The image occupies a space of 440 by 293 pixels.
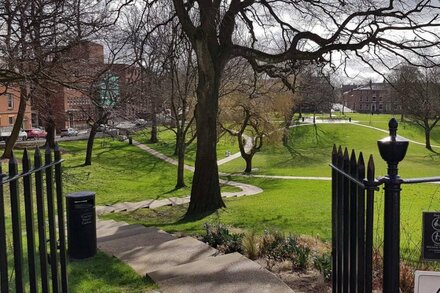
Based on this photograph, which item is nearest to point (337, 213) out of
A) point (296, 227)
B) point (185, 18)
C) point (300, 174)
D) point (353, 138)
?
point (296, 227)

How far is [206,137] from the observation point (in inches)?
589

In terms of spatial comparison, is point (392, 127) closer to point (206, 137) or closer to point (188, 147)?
point (206, 137)

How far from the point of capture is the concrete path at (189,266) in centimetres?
534

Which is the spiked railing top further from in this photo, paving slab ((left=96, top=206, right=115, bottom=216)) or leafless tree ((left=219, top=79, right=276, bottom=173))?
leafless tree ((left=219, top=79, right=276, bottom=173))

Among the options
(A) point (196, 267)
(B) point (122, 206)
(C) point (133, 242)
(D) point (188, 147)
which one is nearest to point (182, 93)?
(B) point (122, 206)

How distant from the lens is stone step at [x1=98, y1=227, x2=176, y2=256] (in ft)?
26.6

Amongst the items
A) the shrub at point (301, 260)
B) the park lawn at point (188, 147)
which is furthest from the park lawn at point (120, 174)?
the shrub at point (301, 260)

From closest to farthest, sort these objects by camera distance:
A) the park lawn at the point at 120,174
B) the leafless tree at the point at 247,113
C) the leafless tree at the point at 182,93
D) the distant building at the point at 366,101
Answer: the park lawn at the point at 120,174 → the leafless tree at the point at 182,93 → the leafless tree at the point at 247,113 → the distant building at the point at 366,101

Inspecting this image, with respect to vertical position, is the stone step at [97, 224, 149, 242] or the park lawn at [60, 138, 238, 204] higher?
the stone step at [97, 224, 149, 242]

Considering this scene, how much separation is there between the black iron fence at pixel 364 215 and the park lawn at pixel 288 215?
440 centimetres

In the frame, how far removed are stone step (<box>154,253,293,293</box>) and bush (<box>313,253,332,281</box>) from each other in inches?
25.0

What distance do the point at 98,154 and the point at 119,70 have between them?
28631 millimetres

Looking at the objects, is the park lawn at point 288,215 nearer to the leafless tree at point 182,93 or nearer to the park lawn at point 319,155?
the leafless tree at point 182,93

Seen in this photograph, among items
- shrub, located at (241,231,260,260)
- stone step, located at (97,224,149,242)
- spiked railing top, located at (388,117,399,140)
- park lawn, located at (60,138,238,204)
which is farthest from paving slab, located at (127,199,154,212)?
spiked railing top, located at (388,117,399,140)
